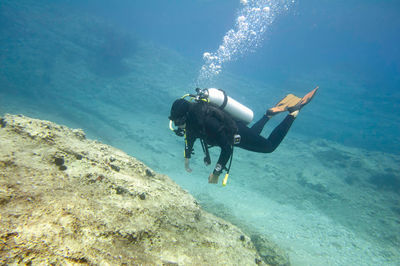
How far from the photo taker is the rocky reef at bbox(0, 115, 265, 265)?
1.50 meters

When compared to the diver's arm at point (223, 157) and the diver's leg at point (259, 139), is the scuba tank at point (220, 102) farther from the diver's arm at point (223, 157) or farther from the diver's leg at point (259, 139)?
the diver's arm at point (223, 157)

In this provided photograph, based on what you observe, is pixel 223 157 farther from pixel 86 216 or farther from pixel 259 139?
pixel 86 216

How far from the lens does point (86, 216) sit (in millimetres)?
1844

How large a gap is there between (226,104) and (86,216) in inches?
133

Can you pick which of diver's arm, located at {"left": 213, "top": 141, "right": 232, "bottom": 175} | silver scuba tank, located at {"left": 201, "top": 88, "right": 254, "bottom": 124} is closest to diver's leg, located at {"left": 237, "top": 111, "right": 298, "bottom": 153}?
silver scuba tank, located at {"left": 201, "top": 88, "right": 254, "bottom": 124}

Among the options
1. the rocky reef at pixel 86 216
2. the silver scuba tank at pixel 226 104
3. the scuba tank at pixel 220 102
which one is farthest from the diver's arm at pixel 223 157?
the silver scuba tank at pixel 226 104

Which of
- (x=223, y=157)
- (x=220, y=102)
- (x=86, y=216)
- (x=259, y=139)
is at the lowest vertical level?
(x=86, y=216)

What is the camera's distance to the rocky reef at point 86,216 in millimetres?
1505

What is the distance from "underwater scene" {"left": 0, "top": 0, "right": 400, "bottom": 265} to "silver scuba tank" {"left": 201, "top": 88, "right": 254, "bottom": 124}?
11.1 feet

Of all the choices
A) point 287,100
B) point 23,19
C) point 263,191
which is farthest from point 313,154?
point 23,19

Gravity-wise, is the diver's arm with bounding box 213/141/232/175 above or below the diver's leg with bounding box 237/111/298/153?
below

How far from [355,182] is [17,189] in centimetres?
1453

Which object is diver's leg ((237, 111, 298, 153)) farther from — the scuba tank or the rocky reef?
the rocky reef

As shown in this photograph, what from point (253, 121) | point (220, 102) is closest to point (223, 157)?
point (220, 102)
